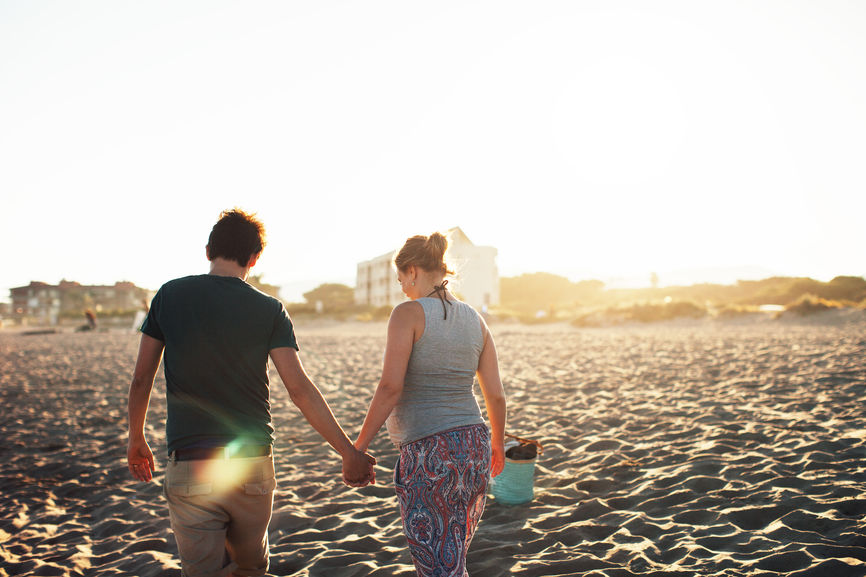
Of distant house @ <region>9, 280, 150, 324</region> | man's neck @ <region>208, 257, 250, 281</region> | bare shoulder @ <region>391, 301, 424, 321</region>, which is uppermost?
distant house @ <region>9, 280, 150, 324</region>

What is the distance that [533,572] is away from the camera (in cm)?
364

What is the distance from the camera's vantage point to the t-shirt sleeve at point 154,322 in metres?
2.36

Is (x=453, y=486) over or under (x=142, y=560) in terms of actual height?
over

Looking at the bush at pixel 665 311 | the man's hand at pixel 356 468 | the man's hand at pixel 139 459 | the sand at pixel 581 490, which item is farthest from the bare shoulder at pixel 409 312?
the bush at pixel 665 311

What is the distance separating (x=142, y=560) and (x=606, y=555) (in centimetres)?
341

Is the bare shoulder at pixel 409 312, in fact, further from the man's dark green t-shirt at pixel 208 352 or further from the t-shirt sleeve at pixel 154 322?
the t-shirt sleeve at pixel 154 322

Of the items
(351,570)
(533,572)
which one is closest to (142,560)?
(351,570)

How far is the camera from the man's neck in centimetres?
244

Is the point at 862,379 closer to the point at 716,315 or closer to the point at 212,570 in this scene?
the point at 212,570

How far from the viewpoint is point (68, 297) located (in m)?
95.4

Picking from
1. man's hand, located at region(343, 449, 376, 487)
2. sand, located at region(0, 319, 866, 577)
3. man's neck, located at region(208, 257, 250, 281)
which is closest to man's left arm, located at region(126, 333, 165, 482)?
man's neck, located at region(208, 257, 250, 281)

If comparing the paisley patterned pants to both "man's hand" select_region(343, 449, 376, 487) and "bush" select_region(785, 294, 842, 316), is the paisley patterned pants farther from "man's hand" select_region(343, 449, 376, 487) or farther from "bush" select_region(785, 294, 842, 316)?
"bush" select_region(785, 294, 842, 316)

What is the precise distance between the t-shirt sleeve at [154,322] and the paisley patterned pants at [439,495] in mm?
1198

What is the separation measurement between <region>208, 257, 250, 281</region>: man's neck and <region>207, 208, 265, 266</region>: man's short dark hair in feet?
0.05
